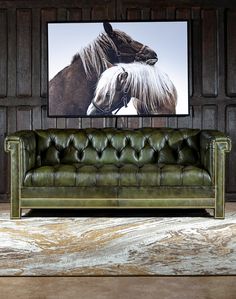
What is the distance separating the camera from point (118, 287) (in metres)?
3.01

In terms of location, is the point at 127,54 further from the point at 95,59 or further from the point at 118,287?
the point at 118,287

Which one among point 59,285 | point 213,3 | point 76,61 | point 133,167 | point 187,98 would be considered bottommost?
point 59,285

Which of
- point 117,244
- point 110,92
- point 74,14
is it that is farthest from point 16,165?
point 74,14

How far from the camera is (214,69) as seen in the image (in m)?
6.55

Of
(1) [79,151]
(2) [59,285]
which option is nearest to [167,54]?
(1) [79,151]

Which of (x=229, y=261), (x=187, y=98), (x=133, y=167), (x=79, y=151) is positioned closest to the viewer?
(x=229, y=261)

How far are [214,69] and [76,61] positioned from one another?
Result: 1536 millimetres

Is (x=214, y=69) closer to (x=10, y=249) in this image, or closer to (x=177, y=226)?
(x=177, y=226)

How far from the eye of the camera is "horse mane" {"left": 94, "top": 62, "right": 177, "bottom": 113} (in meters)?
6.50

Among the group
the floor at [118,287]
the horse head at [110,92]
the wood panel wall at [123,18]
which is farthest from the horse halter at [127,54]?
the floor at [118,287]

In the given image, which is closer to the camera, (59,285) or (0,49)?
(59,285)

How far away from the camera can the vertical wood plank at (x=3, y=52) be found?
6.57 m

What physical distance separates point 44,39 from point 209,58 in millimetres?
1852

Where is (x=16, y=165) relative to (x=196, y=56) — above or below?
below
